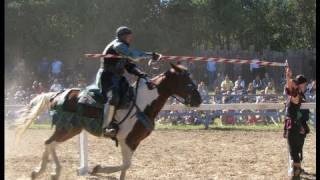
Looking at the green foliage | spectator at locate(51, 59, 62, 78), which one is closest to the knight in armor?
the green foliage

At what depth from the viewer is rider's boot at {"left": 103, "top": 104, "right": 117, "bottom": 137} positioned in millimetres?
8500

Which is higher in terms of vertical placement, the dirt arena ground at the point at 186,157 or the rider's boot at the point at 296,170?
the rider's boot at the point at 296,170

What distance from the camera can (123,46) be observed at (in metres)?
8.40

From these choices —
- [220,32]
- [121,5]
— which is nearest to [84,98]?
[121,5]

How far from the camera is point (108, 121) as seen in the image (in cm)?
859

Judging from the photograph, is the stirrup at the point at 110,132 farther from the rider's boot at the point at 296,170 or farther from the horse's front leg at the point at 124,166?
the rider's boot at the point at 296,170

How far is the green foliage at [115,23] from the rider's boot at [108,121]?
18068 mm

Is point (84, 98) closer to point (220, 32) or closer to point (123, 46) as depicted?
point (123, 46)

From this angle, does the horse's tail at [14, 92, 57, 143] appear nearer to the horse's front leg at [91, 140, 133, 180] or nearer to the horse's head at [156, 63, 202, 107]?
the horse's front leg at [91, 140, 133, 180]

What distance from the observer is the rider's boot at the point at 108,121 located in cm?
850

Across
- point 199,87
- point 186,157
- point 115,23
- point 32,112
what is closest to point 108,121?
point 32,112

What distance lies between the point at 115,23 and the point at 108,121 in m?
A: 20.6

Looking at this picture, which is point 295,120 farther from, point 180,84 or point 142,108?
point 142,108

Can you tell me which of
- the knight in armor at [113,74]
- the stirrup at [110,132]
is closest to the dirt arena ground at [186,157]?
the stirrup at [110,132]
